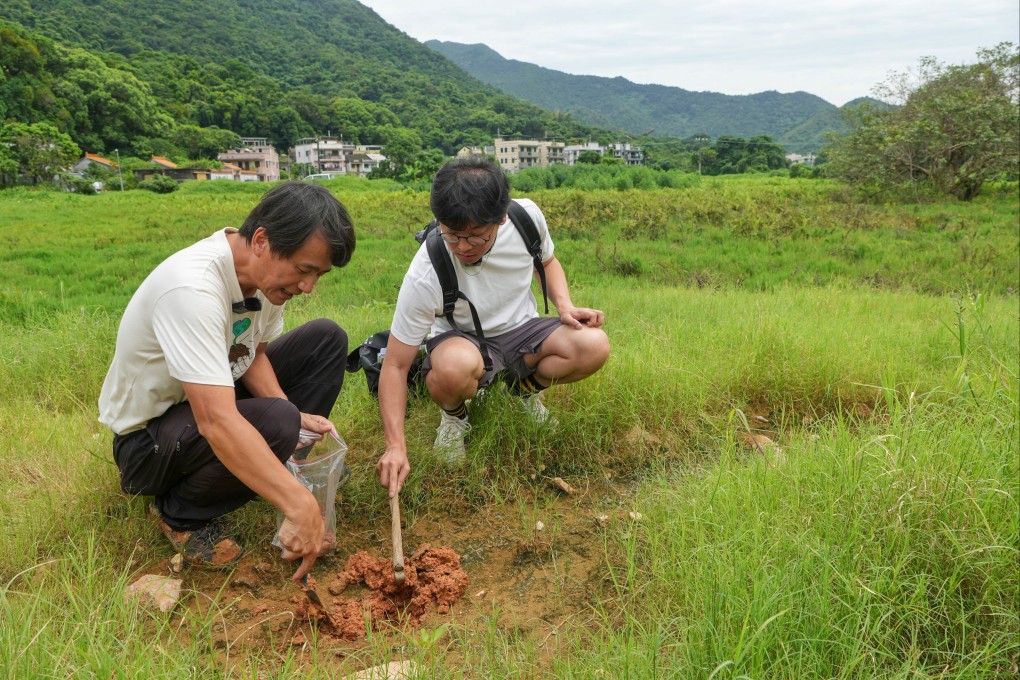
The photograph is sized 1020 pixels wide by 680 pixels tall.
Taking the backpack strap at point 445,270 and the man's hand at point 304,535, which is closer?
the man's hand at point 304,535

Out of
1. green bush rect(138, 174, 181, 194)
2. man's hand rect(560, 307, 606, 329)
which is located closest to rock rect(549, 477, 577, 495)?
man's hand rect(560, 307, 606, 329)

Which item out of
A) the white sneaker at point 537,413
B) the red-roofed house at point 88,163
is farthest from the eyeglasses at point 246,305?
the red-roofed house at point 88,163

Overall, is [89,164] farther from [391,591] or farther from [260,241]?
[391,591]

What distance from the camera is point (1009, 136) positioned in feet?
50.6

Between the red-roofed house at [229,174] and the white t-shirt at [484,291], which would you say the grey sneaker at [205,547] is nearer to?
the white t-shirt at [484,291]

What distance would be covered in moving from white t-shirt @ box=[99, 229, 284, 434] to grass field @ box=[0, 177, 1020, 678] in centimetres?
48

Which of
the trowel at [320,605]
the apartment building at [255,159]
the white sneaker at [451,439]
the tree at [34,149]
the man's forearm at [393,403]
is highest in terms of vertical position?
the apartment building at [255,159]

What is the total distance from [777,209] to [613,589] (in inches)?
433

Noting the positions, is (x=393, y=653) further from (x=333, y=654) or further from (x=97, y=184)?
(x=97, y=184)

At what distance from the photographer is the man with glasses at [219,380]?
1.88 m

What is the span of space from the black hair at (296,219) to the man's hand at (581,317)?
3.94ft

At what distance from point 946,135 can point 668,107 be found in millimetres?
143996

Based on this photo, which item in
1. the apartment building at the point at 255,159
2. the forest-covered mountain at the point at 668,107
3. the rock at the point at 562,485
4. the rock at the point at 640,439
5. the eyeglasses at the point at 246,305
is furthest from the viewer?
the forest-covered mountain at the point at 668,107

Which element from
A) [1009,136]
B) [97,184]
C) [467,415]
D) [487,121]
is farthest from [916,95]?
[487,121]
